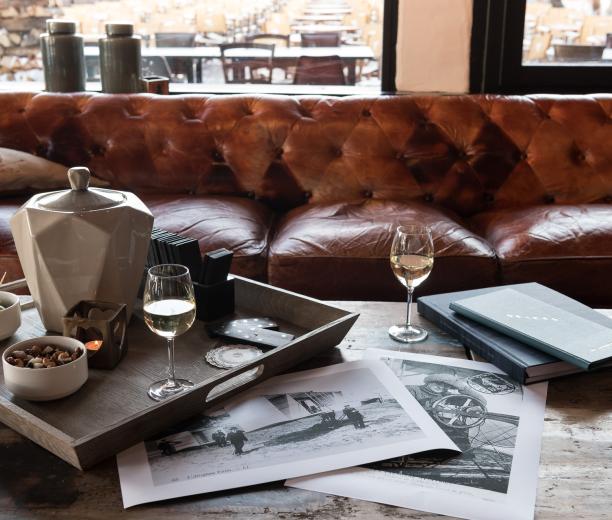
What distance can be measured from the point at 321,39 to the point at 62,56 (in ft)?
3.47

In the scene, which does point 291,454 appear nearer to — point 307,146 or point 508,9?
point 307,146

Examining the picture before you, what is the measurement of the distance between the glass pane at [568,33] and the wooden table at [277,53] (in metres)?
0.67

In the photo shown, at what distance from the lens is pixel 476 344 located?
4.24 ft

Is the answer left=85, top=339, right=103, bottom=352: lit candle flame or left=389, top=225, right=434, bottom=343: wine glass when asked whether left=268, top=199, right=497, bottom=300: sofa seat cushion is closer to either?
left=389, top=225, right=434, bottom=343: wine glass

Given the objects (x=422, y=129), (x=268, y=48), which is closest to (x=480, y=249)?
(x=422, y=129)

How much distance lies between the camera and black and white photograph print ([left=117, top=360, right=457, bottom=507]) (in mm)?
947

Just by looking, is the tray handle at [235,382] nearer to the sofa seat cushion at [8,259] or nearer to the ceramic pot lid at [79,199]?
the ceramic pot lid at [79,199]

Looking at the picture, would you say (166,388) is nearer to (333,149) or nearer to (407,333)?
(407,333)

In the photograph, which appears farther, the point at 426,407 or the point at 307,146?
the point at 307,146

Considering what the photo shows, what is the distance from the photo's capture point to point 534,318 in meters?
1.32

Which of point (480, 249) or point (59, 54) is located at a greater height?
point (59, 54)

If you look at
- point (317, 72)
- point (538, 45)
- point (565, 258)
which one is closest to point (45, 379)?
point (565, 258)

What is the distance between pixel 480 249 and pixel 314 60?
1441 mm

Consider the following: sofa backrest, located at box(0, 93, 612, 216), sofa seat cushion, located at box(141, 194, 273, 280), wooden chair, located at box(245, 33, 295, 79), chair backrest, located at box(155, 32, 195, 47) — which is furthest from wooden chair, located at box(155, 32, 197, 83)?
sofa seat cushion, located at box(141, 194, 273, 280)
